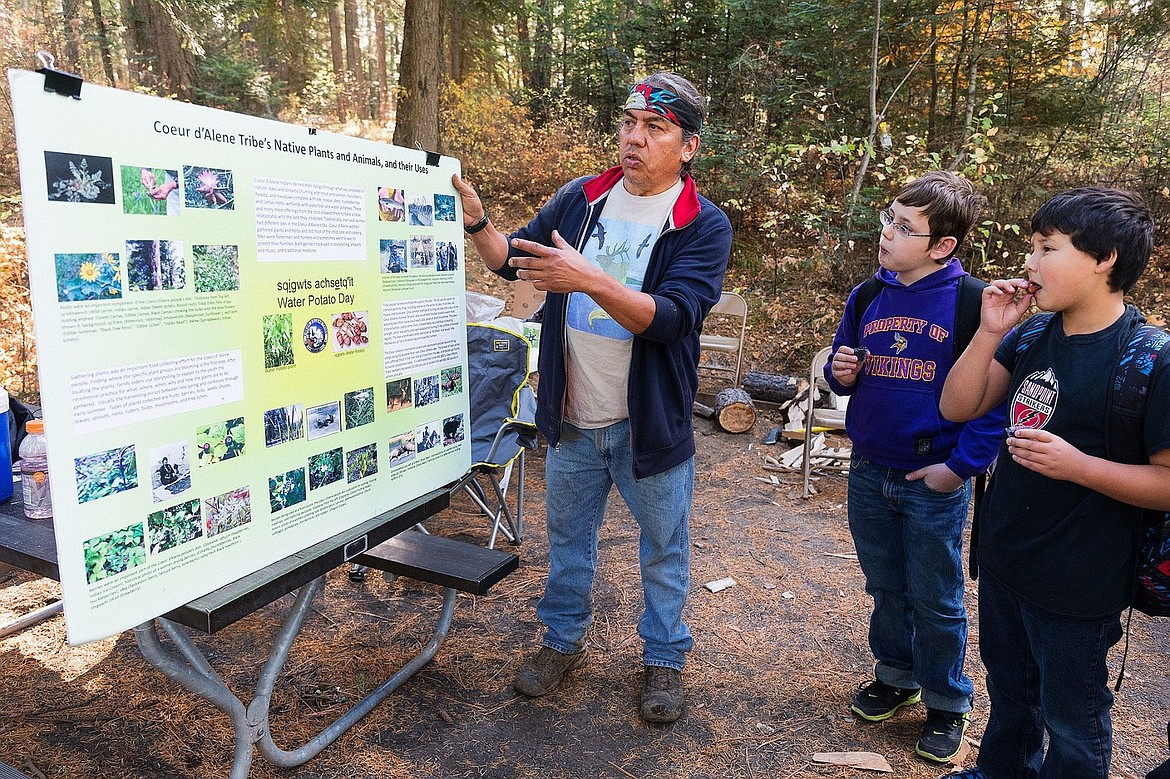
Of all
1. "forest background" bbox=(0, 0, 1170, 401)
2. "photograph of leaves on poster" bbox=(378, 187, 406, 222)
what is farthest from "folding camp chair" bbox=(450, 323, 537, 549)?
"forest background" bbox=(0, 0, 1170, 401)

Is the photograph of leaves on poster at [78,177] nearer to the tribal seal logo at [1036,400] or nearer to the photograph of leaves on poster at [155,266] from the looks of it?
the photograph of leaves on poster at [155,266]

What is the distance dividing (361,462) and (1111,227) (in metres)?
2.18

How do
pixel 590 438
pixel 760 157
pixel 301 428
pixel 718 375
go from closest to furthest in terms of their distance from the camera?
1. pixel 301 428
2. pixel 590 438
3. pixel 718 375
4. pixel 760 157

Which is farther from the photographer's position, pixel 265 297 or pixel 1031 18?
pixel 1031 18

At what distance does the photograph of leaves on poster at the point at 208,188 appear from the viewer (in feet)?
5.83

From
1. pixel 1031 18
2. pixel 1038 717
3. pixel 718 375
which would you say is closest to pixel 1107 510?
pixel 1038 717

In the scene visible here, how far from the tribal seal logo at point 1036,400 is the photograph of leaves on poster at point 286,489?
80.1 inches

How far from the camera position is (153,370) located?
1720 millimetres

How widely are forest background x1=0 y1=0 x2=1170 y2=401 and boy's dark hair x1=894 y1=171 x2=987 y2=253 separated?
5389 millimetres

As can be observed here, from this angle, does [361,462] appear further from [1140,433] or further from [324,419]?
[1140,433]

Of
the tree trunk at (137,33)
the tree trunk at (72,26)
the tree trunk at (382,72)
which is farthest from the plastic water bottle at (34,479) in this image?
the tree trunk at (382,72)

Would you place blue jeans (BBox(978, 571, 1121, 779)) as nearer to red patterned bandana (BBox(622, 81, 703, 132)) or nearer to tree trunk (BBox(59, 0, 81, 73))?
red patterned bandana (BBox(622, 81, 703, 132))

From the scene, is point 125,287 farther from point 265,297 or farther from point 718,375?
point 718,375

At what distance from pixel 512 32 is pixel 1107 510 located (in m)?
16.7
